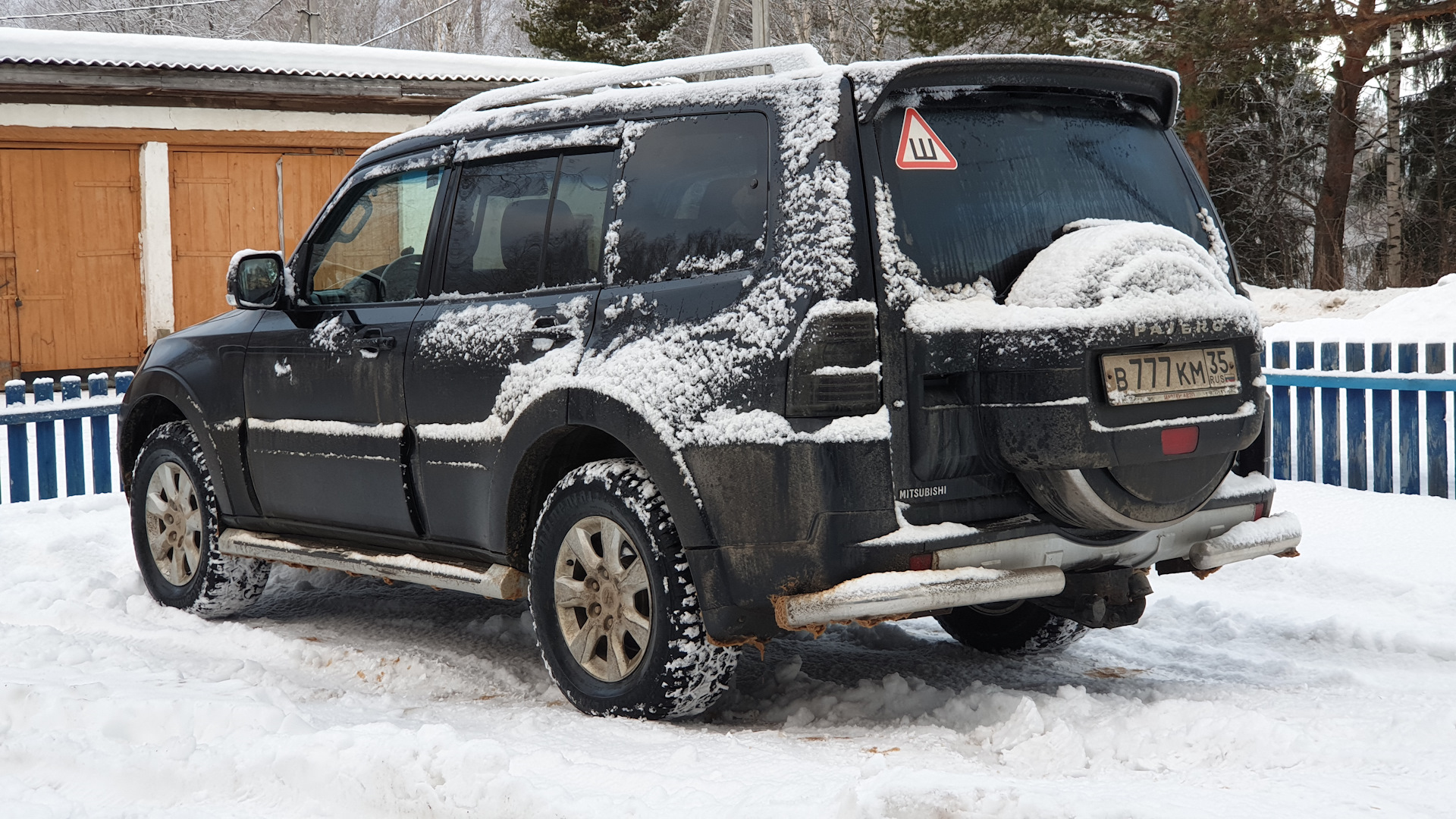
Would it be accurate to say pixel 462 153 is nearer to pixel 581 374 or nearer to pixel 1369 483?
pixel 581 374

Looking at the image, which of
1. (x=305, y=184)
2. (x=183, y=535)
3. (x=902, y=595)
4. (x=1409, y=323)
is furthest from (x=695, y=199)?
(x=305, y=184)

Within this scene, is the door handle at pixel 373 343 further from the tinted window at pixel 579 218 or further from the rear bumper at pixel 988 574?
the rear bumper at pixel 988 574

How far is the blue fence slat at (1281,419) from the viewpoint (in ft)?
27.8

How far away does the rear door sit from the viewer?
167 inches

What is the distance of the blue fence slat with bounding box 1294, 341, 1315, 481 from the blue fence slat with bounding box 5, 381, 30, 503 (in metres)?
8.02

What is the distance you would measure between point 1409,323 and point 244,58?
1190 centimetres

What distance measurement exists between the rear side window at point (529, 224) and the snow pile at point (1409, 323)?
7.81 m

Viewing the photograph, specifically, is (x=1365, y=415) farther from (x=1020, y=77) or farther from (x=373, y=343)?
(x=373, y=343)

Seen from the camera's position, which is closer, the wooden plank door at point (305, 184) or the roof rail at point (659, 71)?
the roof rail at point (659, 71)

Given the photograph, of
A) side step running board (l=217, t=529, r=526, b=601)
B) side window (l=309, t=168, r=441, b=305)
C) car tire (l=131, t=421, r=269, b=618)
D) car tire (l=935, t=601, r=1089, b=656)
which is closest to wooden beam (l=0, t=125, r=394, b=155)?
car tire (l=131, t=421, r=269, b=618)

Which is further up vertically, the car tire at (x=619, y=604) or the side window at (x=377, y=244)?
A: the side window at (x=377, y=244)

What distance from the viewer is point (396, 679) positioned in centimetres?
473

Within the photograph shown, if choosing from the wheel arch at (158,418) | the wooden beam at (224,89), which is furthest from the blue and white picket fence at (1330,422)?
the wooden beam at (224,89)

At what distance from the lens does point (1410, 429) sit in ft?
25.6
